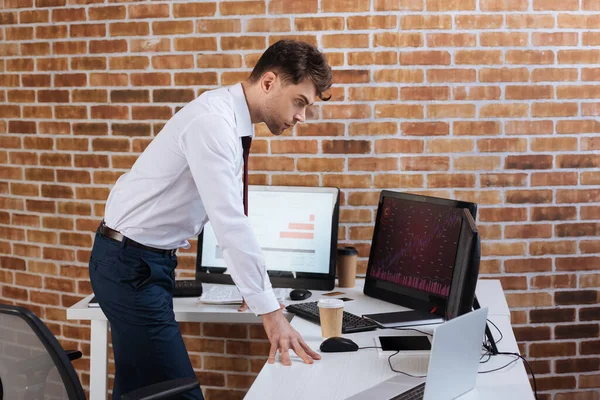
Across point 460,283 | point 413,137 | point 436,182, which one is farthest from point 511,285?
point 460,283

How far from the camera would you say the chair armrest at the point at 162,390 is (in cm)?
157

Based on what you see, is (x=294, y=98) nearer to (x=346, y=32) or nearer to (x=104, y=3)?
(x=346, y=32)

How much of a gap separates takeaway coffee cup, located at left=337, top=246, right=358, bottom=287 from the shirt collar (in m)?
0.75

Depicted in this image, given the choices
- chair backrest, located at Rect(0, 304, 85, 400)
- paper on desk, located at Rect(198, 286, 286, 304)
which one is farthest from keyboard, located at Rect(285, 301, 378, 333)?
chair backrest, located at Rect(0, 304, 85, 400)

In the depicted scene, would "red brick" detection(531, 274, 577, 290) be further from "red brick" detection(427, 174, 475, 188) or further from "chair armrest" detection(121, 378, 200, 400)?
"chair armrest" detection(121, 378, 200, 400)

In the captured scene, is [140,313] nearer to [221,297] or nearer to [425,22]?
[221,297]

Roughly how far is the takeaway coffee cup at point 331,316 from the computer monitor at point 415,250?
0.41 metres

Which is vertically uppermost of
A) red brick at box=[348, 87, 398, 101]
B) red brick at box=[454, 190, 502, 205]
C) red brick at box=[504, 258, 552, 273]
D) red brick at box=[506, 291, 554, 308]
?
red brick at box=[348, 87, 398, 101]

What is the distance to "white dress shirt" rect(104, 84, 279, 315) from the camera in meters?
1.88

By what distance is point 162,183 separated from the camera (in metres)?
2.04

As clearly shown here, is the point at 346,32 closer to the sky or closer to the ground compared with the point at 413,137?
closer to the sky

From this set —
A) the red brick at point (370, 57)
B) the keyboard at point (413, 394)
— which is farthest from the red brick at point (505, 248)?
the keyboard at point (413, 394)

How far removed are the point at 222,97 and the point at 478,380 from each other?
106 centimetres

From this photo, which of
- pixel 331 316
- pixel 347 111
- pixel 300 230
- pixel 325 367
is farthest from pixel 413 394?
pixel 347 111
